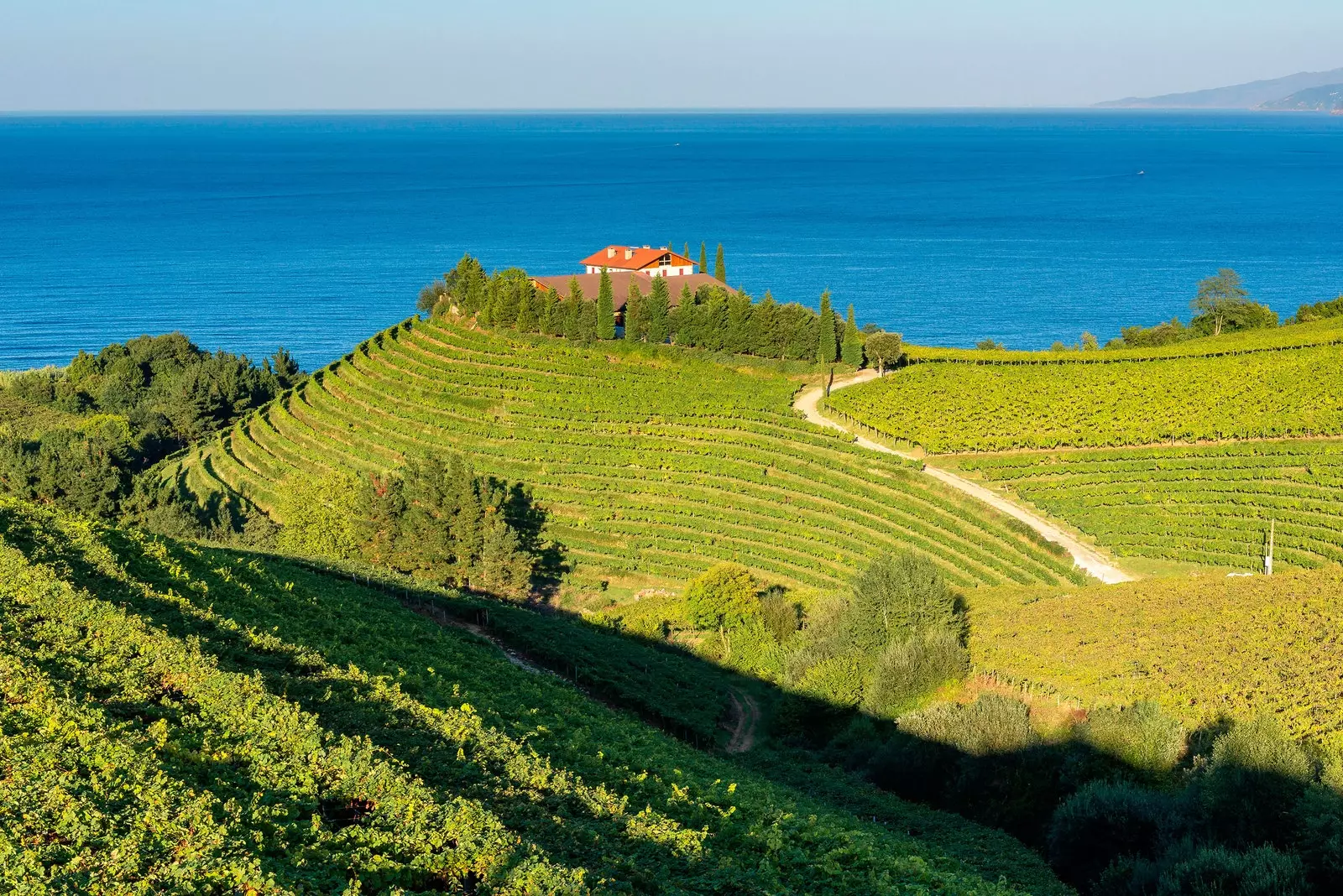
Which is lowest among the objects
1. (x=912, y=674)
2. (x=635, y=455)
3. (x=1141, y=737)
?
(x=1141, y=737)

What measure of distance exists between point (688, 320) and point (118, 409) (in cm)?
4329

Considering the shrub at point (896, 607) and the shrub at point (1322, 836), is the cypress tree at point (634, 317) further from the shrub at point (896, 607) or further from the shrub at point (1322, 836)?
the shrub at point (1322, 836)

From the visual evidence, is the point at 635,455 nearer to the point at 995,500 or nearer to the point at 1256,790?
the point at 995,500

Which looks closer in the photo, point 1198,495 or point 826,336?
point 1198,495

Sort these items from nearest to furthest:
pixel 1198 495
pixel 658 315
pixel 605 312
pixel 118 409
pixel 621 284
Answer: pixel 1198 495 → pixel 605 312 → pixel 658 315 → pixel 621 284 → pixel 118 409

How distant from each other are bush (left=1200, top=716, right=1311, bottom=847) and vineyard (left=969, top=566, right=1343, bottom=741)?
9.22 ft

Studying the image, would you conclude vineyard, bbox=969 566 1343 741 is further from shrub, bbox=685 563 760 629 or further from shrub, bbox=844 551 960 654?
shrub, bbox=685 563 760 629

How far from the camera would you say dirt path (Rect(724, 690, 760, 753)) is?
33688 millimetres

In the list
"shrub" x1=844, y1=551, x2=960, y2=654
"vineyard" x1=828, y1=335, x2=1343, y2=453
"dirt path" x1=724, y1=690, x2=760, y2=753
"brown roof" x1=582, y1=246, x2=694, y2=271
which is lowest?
"dirt path" x1=724, y1=690, x2=760, y2=753

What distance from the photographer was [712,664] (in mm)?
40469

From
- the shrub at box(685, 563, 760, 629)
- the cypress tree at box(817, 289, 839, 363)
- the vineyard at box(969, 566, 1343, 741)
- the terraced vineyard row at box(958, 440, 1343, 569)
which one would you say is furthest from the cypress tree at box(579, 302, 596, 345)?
the vineyard at box(969, 566, 1343, 741)

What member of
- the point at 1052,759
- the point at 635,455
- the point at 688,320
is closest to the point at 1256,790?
the point at 1052,759

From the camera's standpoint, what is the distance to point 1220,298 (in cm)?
7375

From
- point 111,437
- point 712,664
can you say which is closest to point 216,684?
point 712,664
